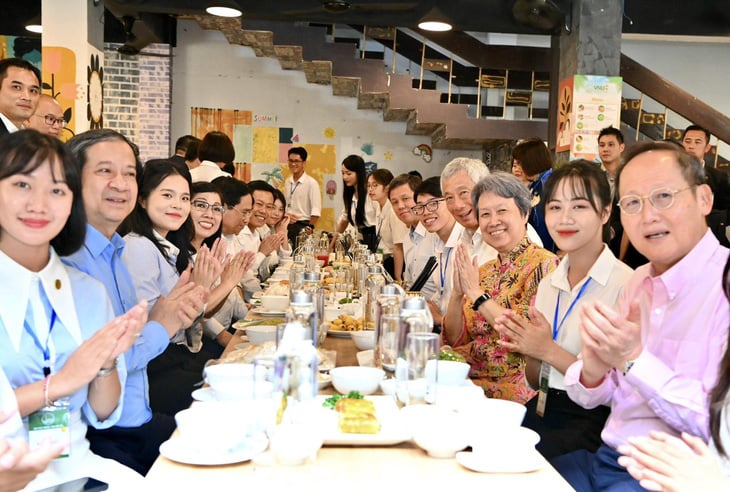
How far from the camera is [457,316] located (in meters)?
3.22

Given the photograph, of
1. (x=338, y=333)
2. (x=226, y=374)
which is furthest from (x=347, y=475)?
(x=338, y=333)

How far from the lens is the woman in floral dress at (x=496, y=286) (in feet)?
9.39

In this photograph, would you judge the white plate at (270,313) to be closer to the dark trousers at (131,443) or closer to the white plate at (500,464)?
the dark trousers at (131,443)

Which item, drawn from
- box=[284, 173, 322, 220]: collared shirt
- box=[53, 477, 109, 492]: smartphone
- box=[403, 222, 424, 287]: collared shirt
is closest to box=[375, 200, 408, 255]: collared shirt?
box=[403, 222, 424, 287]: collared shirt

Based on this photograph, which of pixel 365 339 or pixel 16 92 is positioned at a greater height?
pixel 16 92

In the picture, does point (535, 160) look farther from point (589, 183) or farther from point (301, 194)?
point (301, 194)

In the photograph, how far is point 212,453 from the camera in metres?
1.54

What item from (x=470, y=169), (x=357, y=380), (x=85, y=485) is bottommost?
(x=85, y=485)

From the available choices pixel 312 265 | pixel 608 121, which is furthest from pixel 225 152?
pixel 608 121

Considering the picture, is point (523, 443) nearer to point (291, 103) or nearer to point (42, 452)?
point (42, 452)

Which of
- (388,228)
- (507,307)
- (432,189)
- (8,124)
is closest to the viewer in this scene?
(507,307)

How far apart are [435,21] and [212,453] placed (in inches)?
256

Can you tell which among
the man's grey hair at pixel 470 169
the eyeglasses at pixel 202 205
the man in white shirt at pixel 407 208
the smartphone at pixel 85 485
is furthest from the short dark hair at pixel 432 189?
the smartphone at pixel 85 485

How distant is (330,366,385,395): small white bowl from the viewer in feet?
6.66
